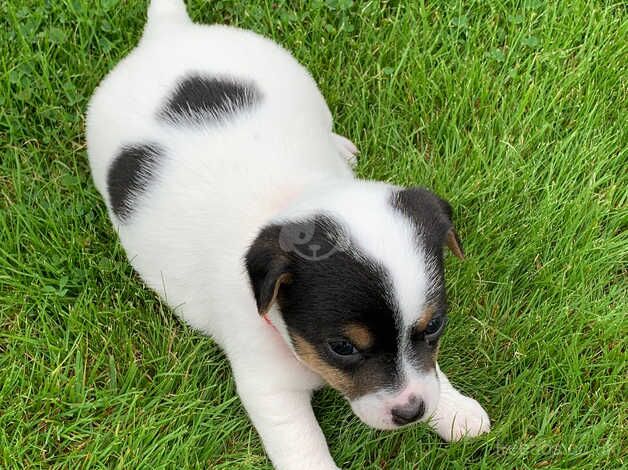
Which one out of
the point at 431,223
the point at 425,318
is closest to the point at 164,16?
the point at 431,223

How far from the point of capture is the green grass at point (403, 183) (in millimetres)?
3816

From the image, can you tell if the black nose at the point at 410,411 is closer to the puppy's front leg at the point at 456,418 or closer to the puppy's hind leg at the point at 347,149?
the puppy's front leg at the point at 456,418

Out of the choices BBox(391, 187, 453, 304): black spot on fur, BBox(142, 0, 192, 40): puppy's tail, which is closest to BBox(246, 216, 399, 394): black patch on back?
BBox(391, 187, 453, 304): black spot on fur

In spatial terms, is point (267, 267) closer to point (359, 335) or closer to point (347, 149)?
point (359, 335)

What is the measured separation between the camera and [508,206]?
179 inches

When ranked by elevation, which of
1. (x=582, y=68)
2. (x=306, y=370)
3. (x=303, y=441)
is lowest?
(x=303, y=441)

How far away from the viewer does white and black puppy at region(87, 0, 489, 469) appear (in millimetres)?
2996

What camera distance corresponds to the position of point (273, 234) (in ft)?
10.4

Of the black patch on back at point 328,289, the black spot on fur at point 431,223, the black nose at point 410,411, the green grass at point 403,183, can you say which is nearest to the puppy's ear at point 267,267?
the black patch on back at point 328,289

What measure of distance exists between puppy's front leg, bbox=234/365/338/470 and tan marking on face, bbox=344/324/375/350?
23.9 inches

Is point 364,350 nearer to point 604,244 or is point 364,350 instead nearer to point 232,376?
point 232,376

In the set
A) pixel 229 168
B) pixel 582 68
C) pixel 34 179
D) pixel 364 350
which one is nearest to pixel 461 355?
pixel 364 350

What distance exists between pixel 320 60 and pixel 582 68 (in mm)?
1573

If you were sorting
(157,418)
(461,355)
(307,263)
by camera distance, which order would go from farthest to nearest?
(461,355)
(157,418)
(307,263)
